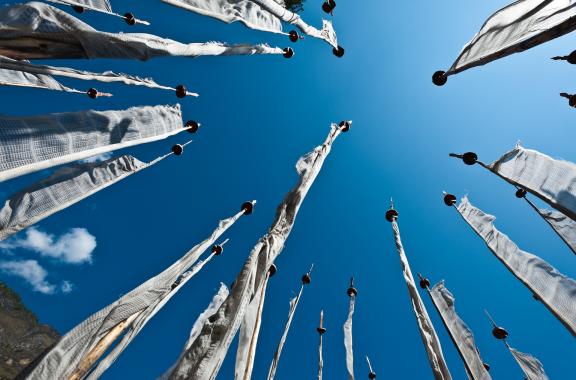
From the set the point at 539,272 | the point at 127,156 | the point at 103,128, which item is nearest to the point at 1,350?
the point at 127,156

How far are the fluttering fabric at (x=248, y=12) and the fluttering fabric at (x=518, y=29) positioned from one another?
2.91 metres

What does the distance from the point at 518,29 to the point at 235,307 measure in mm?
3668

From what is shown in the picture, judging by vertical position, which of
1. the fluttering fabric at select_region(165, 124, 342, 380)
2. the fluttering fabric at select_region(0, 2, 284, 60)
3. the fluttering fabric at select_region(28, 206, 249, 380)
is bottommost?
the fluttering fabric at select_region(28, 206, 249, 380)

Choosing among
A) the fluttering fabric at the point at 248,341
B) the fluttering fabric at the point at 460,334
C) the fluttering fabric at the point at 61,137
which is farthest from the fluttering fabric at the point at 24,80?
the fluttering fabric at the point at 460,334

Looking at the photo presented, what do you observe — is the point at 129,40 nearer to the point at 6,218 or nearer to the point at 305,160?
the point at 305,160

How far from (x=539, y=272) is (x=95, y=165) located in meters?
6.23

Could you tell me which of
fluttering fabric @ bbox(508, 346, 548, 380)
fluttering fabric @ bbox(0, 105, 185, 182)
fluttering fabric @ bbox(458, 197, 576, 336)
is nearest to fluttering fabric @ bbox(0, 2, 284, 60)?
fluttering fabric @ bbox(0, 105, 185, 182)

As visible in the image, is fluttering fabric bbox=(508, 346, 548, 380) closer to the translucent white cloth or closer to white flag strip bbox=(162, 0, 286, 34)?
white flag strip bbox=(162, 0, 286, 34)

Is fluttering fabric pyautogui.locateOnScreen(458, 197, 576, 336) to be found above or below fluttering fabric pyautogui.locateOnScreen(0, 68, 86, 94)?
above

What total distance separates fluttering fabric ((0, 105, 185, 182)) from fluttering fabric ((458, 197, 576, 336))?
4950 millimetres

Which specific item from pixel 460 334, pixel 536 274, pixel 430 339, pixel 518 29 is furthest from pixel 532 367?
pixel 518 29

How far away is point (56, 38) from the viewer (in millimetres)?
2791

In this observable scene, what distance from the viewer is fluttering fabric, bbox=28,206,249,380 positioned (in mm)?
2439

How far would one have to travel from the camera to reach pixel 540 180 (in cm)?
356
